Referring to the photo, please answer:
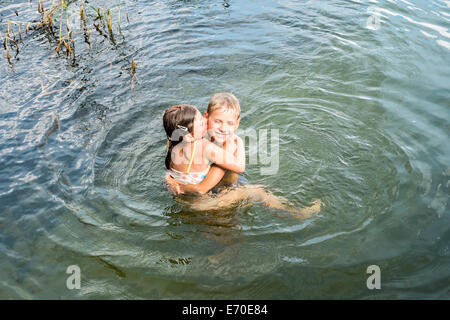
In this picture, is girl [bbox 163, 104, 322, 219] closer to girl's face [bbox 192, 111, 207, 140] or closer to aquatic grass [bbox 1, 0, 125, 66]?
girl's face [bbox 192, 111, 207, 140]

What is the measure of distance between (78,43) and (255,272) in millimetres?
6673

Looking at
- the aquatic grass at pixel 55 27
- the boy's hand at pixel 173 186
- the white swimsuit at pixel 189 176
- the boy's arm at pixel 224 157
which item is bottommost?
the boy's hand at pixel 173 186

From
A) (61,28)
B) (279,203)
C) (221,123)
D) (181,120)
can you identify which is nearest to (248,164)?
(279,203)

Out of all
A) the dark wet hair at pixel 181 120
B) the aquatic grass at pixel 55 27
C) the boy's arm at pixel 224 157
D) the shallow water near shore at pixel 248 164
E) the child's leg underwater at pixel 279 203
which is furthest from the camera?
the aquatic grass at pixel 55 27

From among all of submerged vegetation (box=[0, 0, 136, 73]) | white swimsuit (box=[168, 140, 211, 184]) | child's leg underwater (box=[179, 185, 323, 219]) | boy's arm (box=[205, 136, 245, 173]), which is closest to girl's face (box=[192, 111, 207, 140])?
boy's arm (box=[205, 136, 245, 173])

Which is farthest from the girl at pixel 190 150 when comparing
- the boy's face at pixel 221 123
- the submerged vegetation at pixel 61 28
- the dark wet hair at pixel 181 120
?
the submerged vegetation at pixel 61 28

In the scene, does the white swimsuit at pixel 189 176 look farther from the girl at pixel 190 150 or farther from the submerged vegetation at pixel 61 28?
the submerged vegetation at pixel 61 28

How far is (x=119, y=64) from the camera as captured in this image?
291 inches

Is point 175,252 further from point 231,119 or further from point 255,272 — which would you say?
point 231,119

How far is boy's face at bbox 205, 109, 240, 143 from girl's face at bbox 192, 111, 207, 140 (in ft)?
0.77

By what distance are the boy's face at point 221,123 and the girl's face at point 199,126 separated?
0.23 metres

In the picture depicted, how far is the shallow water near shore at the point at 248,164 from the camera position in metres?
3.57

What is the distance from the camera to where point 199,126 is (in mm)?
3883

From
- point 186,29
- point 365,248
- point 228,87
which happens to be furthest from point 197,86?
point 365,248
